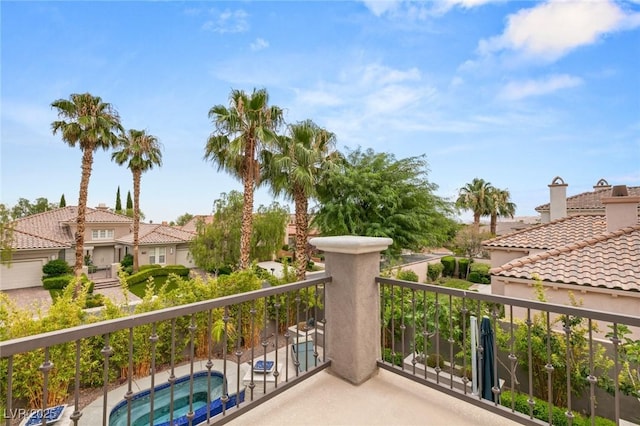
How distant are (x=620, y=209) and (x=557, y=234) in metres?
2.02

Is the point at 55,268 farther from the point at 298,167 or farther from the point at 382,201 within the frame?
the point at 382,201

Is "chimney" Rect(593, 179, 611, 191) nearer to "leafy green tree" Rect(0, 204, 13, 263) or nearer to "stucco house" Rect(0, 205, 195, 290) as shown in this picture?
"stucco house" Rect(0, 205, 195, 290)

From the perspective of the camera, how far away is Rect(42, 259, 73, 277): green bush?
1948 cm

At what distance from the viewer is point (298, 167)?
12414 millimetres

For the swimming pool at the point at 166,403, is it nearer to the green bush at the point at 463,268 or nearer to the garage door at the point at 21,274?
the garage door at the point at 21,274

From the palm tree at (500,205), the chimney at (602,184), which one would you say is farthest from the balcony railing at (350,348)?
the palm tree at (500,205)

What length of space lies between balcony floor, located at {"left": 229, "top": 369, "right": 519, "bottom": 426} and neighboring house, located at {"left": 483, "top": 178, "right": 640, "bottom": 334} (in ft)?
16.1

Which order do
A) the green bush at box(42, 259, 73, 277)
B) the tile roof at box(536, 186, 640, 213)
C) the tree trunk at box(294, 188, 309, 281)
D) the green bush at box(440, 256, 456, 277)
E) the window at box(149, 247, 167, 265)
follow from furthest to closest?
the window at box(149, 247, 167, 265) < the green bush at box(440, 256, 456, 277) < the green bush at box(42, 259, 73, 277) < the tile roof at box(536, 186, 640, 213) < the tree trunk at box(294, 188, 309, 281)

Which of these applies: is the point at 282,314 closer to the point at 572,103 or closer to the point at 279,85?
the point at 279,85

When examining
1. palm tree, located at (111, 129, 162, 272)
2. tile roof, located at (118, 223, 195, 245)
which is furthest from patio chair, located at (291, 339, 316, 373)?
tile roof, located at (118, 223, 195, 245)

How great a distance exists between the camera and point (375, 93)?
39.9 ft

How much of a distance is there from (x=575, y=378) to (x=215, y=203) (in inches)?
828

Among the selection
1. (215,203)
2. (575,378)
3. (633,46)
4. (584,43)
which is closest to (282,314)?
(575,378)

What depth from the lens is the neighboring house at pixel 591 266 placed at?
565 cm
